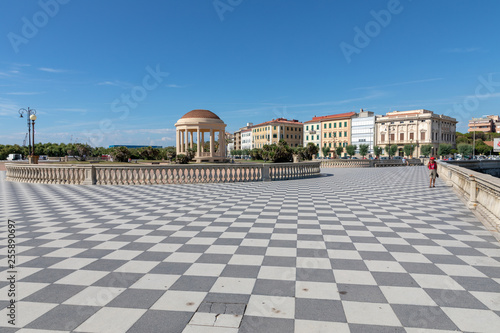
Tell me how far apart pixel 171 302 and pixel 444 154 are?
84.5 m

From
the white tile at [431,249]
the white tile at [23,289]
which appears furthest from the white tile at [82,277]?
the white tile at [431,249]

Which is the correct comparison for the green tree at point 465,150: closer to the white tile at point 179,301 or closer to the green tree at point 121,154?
the green tree at point 121,154

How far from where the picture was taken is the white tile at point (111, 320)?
9.16 feet

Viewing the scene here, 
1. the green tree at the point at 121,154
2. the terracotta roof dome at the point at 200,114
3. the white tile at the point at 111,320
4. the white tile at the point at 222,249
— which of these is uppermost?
the terracotta roof dome at the point at 200,114

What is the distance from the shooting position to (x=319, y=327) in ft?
9.23

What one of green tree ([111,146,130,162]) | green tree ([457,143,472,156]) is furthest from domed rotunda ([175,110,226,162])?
green tree ([457,143,472,156])

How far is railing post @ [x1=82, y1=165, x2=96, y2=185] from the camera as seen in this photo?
16.1 metres

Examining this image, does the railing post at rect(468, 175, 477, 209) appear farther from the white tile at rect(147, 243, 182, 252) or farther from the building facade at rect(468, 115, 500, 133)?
the building facade at rect(468, 115, 500, 133)

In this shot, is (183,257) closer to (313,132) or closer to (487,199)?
(487,199)

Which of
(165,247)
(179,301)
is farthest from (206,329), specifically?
(165,247)

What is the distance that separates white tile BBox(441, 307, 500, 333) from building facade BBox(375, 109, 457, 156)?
3367 inches

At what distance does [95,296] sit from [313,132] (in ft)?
332

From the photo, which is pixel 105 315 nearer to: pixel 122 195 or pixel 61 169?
pixel 122 195

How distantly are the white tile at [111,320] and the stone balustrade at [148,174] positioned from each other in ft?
43.6
